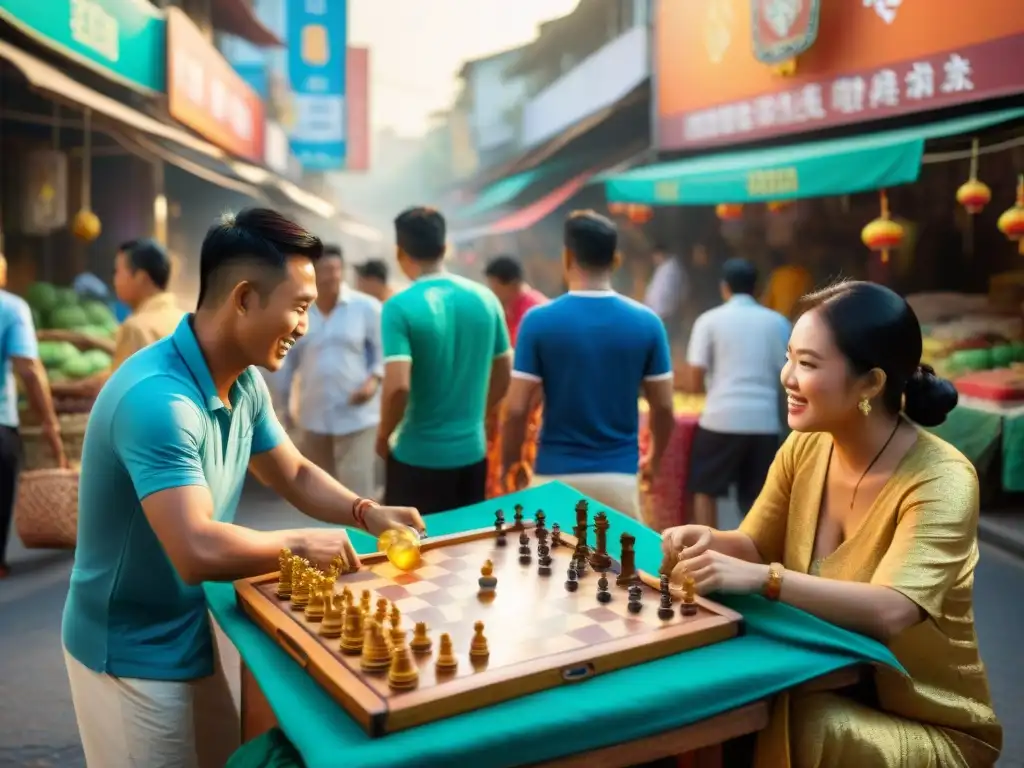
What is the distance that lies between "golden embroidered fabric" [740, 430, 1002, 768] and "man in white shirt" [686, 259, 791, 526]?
317cm

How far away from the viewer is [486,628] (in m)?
1.91

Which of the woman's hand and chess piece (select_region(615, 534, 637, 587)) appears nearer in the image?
the woman's hand

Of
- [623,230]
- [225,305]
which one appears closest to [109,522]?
[225,305]

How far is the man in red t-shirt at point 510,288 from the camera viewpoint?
5988 mm

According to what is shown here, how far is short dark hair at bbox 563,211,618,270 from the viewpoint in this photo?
150 inches

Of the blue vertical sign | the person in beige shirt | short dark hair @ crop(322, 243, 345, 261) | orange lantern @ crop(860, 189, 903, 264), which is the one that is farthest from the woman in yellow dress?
the blue vertical sign

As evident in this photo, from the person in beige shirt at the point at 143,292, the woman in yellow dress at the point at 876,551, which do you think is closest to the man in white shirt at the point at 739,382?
the person in beige shirt at the point at 143,292

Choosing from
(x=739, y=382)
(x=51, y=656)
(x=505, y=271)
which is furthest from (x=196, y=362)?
(x=505, y=271)

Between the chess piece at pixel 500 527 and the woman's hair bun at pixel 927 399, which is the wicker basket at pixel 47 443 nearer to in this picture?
the chess piece at pixel 500 527

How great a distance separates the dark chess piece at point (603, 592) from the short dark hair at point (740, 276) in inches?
140

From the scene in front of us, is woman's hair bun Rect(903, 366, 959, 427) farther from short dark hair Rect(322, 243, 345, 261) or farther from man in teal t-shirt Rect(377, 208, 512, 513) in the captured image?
short dark hair Rect(322, 243, 345, 261)

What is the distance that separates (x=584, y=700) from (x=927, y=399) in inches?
44.6

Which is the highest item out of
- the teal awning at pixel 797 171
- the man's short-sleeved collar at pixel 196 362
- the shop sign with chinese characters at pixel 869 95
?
the shop sign with chinese characters at pixel 869 95

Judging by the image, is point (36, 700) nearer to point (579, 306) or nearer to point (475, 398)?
point (475, 398)
